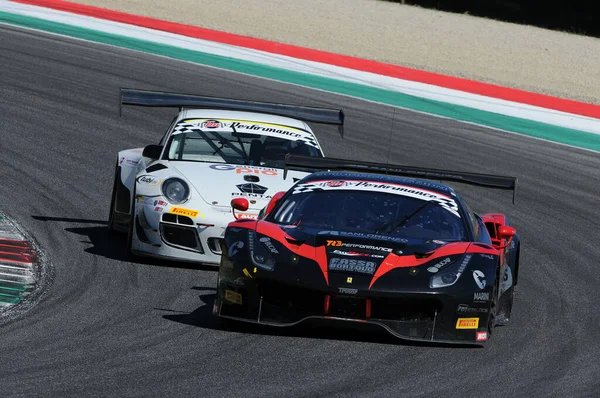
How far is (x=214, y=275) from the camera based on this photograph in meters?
9.81

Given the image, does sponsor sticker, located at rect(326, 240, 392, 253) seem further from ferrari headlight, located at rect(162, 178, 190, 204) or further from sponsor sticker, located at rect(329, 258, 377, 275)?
ferrari headlight, located at rect(162, 178, 190, 204)

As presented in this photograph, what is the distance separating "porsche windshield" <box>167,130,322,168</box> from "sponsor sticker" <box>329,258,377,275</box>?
3.55 m

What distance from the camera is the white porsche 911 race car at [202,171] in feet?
32.6

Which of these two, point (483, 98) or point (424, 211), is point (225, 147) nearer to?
point (424, 211)

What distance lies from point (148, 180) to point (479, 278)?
3688 mm

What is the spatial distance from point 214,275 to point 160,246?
51cm

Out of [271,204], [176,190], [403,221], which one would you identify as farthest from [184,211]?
[403,221]

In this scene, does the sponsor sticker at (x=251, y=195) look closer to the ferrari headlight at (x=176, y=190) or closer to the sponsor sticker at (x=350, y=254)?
the ferrari headlight at (x=176, y=190)

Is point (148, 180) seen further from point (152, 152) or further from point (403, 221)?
point (403, 221)

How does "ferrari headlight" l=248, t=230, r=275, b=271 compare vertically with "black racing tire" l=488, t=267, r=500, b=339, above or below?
above

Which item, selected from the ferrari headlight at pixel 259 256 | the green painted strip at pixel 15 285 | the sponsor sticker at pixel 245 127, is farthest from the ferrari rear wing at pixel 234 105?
the ferrari headlight at pixel 259 256

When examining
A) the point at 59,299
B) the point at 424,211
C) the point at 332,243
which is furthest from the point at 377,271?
the point at 59,299

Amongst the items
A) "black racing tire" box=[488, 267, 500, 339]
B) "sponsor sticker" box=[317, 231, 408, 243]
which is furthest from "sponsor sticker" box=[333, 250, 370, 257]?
"black racing tire" box=[488, 267, 500, 339]

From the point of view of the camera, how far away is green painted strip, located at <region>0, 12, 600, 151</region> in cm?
1962
